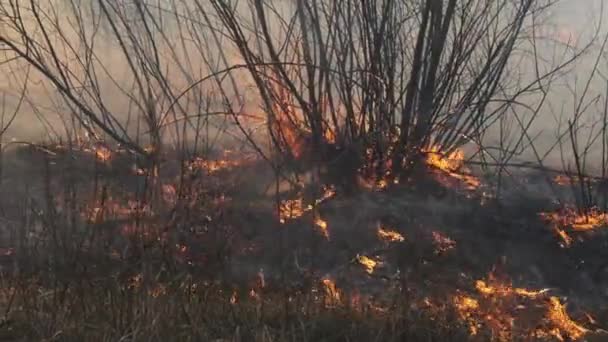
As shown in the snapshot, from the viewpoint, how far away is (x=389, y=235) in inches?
281

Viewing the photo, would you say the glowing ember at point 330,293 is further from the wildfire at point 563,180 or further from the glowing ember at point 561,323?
the wildfire at point 563,180

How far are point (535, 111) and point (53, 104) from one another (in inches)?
187

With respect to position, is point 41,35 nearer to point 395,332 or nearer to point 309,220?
point 309,220

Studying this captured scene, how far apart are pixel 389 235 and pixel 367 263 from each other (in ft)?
1.78

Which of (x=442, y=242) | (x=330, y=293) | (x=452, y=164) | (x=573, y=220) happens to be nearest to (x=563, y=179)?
(x=573, y=220)

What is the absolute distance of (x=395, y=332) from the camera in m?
4.90

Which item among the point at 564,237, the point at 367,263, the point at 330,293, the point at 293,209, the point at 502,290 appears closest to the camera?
the point at 330,293

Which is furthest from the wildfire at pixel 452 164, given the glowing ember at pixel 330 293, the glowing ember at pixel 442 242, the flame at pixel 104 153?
the flame at pixel 104 153

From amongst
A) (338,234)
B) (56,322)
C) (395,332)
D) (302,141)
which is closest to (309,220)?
(338,234)

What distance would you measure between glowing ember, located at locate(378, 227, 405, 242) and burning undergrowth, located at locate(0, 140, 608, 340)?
0.05 ft

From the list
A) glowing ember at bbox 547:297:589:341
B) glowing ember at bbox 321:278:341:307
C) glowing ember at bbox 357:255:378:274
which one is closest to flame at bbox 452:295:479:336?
glowing ember at bbox 547:297:589:341

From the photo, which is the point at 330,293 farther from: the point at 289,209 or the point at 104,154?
the point at 104,154

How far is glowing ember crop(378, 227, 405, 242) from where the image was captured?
7.07 m

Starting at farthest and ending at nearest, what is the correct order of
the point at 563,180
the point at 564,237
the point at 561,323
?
1. the point at 563,180
2. the point at 564,237
3. the point at 561,323
